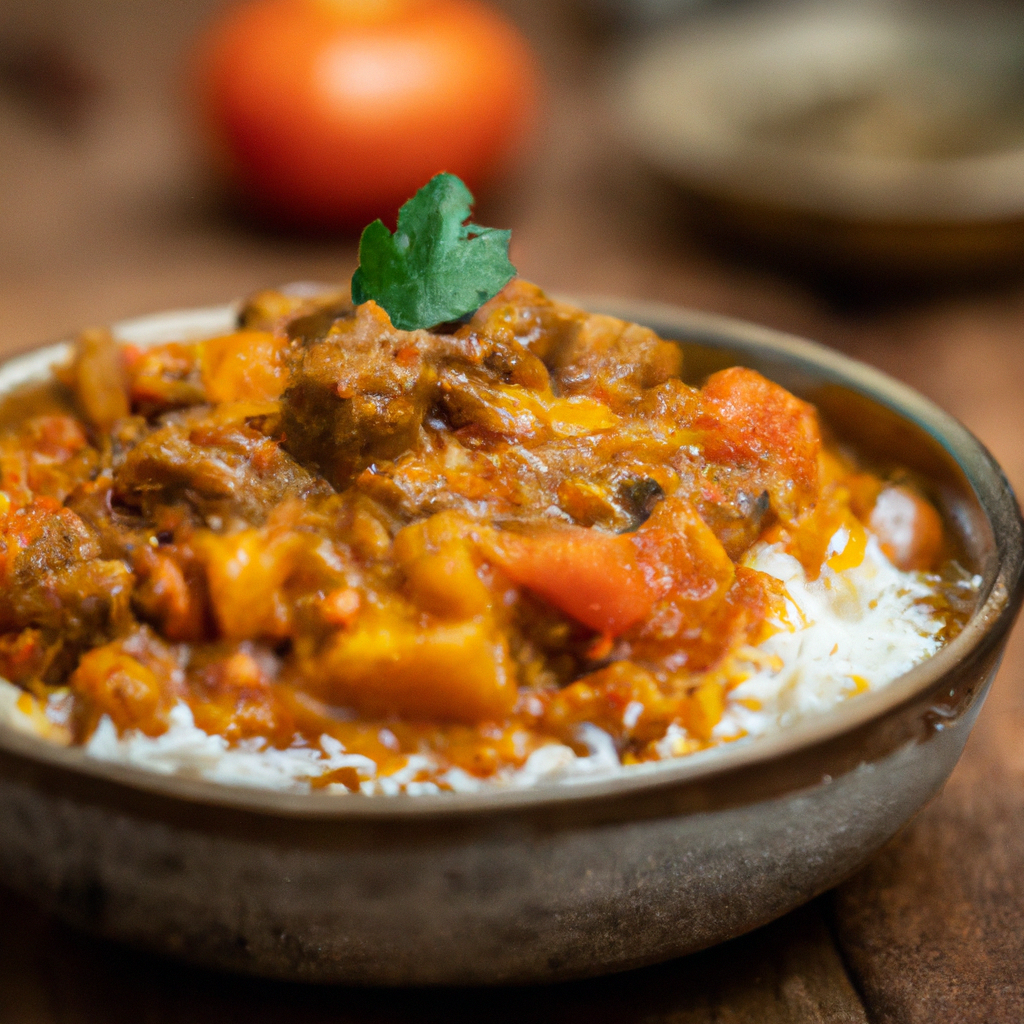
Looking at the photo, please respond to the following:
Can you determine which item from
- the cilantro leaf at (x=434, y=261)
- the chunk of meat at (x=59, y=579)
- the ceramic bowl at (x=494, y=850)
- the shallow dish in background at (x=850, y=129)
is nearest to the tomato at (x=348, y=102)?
the shallow dish in background at (x=850, y=129)

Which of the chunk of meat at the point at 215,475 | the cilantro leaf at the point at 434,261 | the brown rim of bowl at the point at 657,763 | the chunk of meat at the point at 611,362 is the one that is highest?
the cilantro leaf at the point at 434,261

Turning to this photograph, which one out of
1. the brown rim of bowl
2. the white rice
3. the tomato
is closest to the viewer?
the brown rim of bowl

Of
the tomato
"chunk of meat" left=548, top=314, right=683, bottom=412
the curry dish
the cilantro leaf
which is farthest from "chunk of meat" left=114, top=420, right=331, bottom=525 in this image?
the tomato

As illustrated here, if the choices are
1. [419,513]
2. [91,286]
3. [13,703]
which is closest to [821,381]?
[419,513]

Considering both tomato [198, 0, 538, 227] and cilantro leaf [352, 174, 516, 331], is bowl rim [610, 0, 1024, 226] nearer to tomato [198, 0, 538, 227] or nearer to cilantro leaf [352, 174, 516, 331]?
tomato [198, 0, 538, 227]

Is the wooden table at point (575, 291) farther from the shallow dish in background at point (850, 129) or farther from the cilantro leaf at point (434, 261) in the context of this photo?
the cilantro leaf at point (434, 261)

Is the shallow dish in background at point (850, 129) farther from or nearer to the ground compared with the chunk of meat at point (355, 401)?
nearer to the ground
